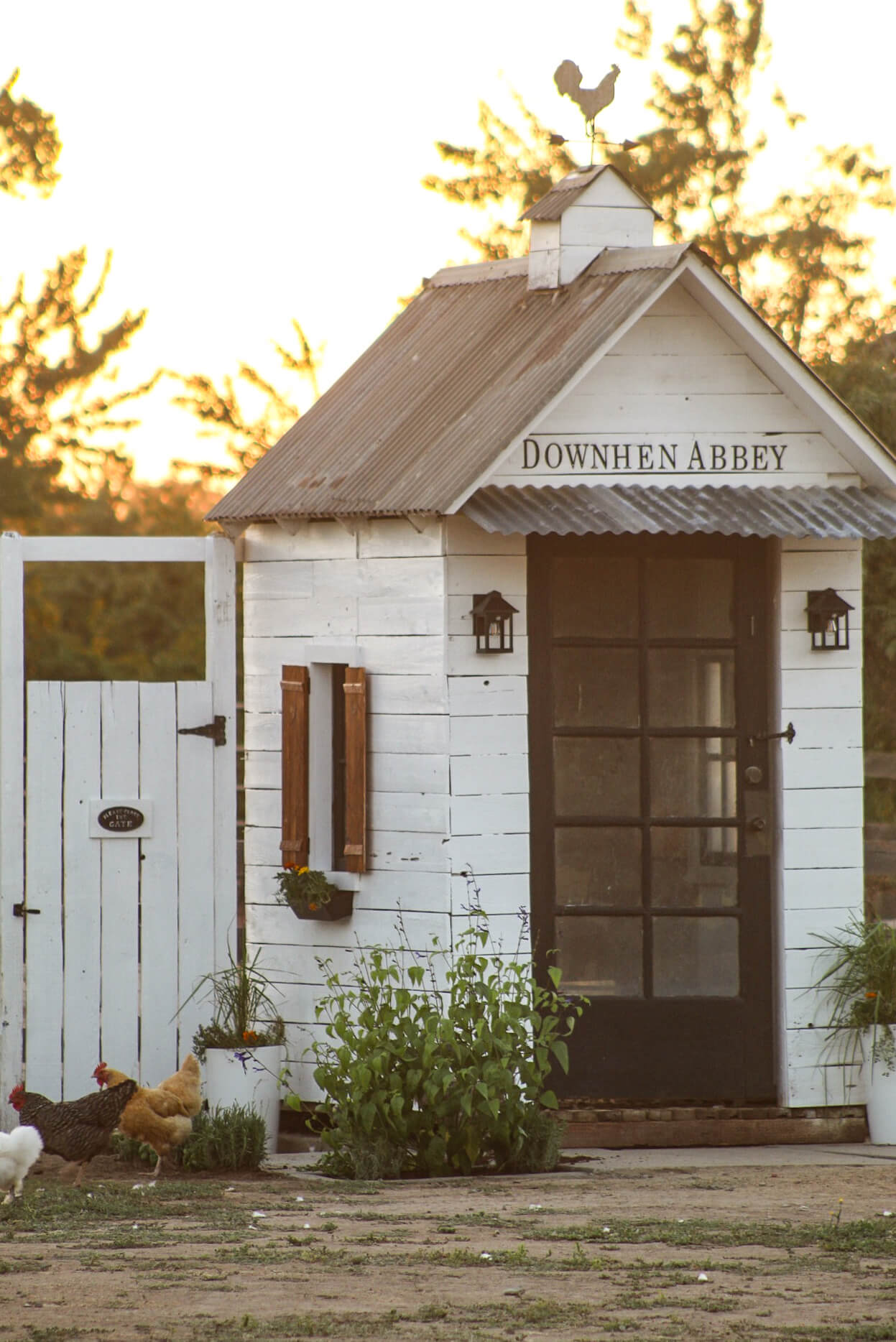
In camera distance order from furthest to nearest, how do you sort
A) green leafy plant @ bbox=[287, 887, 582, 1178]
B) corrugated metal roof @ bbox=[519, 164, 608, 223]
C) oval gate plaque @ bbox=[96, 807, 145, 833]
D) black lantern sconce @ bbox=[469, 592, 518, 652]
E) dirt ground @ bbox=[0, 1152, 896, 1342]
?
corrugated metal roof @ bbox=[519, 164, 608, 223]
oval gate plaque @ bbox=[96, 807, 145, 833]
black lantern sconce @ bbox=[469, 592, 518, 652]
green leafy plant @ bbox=[287, 887, 582, 1178]
dirt ground @ bbox=[0, 1152, 896, 1342]

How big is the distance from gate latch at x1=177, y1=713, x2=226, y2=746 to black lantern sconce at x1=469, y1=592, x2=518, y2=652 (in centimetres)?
134

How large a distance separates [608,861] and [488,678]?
1012 millimetres

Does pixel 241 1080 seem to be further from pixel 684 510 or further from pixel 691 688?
pixel 684 510

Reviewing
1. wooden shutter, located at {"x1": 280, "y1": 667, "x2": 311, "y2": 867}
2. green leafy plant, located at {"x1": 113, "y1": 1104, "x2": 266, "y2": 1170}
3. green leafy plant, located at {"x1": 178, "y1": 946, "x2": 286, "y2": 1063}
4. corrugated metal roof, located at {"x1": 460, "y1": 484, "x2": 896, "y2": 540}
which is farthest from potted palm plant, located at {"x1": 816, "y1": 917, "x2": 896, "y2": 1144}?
green leafy plant, located at {"x1": 113, "y1": 1104, "x2": 266, "y2": 1170}

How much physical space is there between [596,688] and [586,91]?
9.80 feet

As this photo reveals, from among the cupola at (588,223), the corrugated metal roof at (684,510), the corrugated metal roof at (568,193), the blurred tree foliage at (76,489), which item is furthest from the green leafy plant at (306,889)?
the blurred tree foliage at (76,489)

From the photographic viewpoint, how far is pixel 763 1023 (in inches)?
347

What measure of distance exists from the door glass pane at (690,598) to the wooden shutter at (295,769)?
5.37 ft

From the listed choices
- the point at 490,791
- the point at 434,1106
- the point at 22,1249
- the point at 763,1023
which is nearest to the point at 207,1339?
the point at 22,1249

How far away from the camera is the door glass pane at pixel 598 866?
28.5ft

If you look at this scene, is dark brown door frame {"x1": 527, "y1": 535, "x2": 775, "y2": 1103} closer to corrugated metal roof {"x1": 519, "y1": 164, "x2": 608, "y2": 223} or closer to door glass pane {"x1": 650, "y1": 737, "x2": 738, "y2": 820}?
door glass pane {"x1": 650, "y1": 737, "x2": 738, "y2": 820}

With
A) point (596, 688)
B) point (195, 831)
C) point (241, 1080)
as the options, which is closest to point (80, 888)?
point (195, 831)

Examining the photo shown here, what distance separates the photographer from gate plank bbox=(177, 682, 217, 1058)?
8977mm

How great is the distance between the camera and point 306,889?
8727mm
